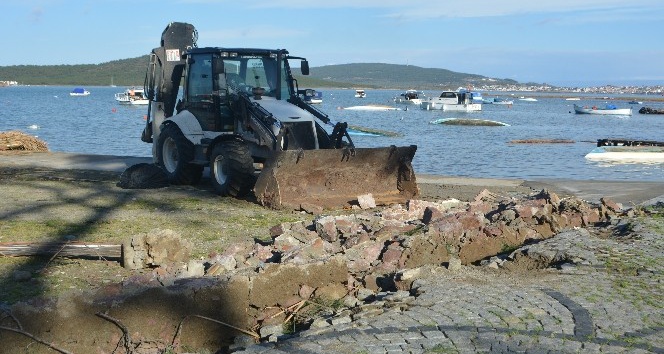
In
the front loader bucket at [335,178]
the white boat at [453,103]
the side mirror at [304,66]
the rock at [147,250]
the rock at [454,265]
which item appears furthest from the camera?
the white boat at [453,103]

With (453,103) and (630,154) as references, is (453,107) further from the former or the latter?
(630,154)

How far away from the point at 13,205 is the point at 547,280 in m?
8.67

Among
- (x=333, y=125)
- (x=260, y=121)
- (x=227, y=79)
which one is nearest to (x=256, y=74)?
(x=227, y=79)

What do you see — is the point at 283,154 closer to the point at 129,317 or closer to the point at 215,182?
the point at 215,182

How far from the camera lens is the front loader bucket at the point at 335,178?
12914 millimetres

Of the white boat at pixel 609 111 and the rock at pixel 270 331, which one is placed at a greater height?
the rock at pixel 270 331

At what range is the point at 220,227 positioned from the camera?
11609 mm

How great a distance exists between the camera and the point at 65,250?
30.3ft

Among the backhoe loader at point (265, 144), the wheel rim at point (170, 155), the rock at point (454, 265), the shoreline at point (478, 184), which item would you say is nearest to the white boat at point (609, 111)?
the shoreline at point (478, 184)

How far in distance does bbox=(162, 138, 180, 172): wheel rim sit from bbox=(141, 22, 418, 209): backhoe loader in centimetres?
2

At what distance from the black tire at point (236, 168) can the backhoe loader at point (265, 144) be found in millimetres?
16

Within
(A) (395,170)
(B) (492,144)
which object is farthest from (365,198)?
(B) (492,144)

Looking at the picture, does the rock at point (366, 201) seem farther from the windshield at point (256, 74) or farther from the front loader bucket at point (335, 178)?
the windshield at point (256, 74)

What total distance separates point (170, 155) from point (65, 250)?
6633 millimetres
